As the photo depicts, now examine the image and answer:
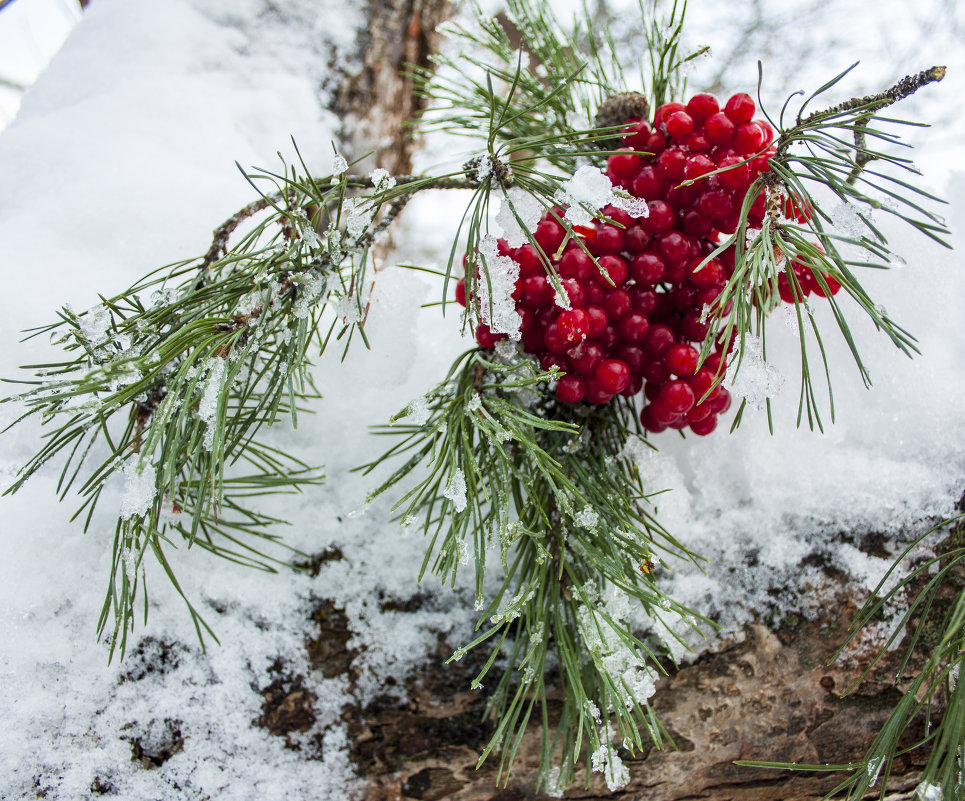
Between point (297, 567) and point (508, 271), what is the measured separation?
47 cm

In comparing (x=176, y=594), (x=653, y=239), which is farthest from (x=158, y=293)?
(x=653, y=239)

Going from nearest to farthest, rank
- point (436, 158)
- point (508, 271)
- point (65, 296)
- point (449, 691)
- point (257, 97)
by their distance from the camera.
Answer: point (508, 271)
point (449, 691)
point (65, 296)
point (257, 97)
point (436, 158)

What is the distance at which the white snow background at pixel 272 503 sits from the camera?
693 mm

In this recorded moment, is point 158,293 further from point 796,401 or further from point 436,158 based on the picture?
point 436,158

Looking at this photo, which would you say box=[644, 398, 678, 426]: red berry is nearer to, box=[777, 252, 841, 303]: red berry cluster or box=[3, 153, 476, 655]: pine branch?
box=[777, 252, 841, 303]: red berry cluster

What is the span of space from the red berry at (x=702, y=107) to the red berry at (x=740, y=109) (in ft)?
0.07

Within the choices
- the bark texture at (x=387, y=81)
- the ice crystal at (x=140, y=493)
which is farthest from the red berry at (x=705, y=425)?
the bark texture at (x=387, y=81)

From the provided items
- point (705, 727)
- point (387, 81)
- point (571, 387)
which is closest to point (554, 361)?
point (571, 387)

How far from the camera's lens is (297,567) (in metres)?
0.79

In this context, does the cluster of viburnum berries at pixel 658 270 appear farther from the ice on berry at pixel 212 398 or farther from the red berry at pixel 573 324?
the ice on berry at pixel 212 398

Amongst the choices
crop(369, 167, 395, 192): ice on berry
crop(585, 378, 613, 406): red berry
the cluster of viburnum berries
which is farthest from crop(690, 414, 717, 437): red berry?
crop(369, 167, 395, 192): ice on berry

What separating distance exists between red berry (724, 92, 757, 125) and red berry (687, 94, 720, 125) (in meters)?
0.02

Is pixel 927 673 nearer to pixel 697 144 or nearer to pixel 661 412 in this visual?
pixel 661 412

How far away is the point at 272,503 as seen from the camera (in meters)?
0.84
